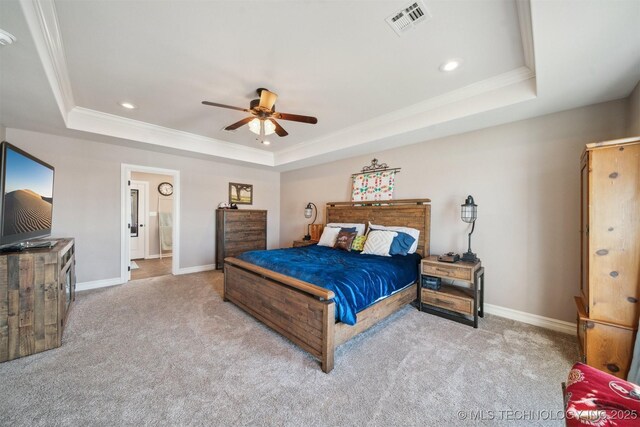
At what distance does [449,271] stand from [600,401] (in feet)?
6.23

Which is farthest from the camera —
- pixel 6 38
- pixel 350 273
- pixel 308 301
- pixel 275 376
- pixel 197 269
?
pixel 197 269

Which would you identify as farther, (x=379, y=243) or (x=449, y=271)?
(x=379, y=243)

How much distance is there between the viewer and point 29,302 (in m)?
2.00

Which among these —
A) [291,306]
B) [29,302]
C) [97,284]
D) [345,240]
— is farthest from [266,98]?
[97,284]

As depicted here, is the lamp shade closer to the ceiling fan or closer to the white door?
the ceiling fan

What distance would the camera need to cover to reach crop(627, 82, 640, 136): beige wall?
6.42 ft

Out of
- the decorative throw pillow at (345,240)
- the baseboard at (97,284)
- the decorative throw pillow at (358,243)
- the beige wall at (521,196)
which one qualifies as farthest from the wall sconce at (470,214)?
the baseboard at (97,284)

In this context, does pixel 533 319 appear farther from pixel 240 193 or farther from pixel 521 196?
pixel 240 193

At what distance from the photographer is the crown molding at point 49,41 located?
4.93 ft

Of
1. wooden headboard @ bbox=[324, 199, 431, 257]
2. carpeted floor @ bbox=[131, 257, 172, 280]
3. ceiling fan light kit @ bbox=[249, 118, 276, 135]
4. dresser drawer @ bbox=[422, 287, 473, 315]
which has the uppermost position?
ceiling fan light kit @ bbox=[249, 118, 276, 135]

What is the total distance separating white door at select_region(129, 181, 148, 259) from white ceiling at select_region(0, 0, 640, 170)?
3079mm

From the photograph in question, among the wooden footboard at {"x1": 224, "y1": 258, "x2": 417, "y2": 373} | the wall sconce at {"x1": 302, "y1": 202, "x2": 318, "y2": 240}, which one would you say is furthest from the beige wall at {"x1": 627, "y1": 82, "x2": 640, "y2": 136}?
the wall sconce at {"x1": 302, "y1": 202, "x2": 318, "y2": 240}

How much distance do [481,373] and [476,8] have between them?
8.64ft

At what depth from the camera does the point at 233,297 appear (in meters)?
3.07
